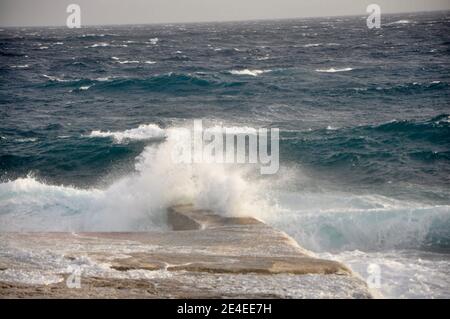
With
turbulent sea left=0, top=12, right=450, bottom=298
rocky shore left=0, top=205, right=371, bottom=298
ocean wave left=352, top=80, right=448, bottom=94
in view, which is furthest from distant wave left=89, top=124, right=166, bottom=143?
rocky shore left=0, top=205, right=371, bottom=298

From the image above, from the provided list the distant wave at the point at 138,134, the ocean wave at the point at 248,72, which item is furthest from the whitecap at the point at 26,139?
the ocean wave at the point at 248,72

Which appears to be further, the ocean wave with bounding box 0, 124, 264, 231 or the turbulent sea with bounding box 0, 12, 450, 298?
the turbulent sea with bounding box 0, 12, 450, 298

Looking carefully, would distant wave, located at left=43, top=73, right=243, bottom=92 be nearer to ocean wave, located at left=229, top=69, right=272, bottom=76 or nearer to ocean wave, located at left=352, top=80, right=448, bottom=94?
ocean wave, located at left=229, top=69, right=272, bottom=76

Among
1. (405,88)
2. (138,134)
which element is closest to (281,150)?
(138,134)

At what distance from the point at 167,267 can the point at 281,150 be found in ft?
43.4

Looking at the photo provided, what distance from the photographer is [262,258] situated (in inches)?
283

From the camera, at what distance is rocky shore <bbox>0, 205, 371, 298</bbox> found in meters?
5.80

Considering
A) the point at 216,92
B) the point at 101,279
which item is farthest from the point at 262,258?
the point at 216,92

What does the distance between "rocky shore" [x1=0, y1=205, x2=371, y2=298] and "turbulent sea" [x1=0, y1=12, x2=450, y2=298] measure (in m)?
1.79

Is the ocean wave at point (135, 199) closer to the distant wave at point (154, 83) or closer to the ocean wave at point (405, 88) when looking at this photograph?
the ocean wave at point (405, 88)

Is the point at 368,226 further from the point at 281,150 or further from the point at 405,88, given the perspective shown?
the point at 405,88

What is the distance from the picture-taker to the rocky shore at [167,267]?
5797mm

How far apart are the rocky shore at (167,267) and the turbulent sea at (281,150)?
5.86 ft
